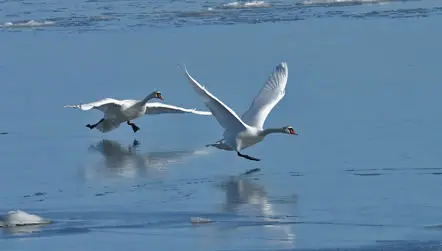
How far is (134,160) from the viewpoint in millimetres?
12180

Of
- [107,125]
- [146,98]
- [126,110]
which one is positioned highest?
[146,98]

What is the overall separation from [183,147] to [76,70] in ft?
16.9

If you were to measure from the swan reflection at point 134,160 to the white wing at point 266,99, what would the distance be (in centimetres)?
58

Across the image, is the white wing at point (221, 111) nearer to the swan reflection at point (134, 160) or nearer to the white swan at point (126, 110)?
the swan reflection at point (134, 160)

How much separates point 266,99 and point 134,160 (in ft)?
5.03

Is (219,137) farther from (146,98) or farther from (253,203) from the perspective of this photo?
(253,203)

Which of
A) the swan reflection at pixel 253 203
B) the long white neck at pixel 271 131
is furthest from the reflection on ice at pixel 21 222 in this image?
the long white neck at pixel 271 131

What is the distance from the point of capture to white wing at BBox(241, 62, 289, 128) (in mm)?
12342

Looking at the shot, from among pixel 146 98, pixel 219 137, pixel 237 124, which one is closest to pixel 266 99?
pixel 219 137

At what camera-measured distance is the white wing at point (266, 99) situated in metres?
12.3

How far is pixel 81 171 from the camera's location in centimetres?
1158

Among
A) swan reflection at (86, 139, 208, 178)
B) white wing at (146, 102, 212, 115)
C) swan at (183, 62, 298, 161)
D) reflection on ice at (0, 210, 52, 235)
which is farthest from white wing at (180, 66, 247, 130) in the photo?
reflection on ice at (0, 210, 52, 235)

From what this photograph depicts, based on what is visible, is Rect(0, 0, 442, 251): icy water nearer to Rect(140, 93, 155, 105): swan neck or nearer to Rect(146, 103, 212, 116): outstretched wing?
Rect(146, 103, 212, 116): outstretched wing

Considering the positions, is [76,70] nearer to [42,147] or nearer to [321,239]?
[42,147]
